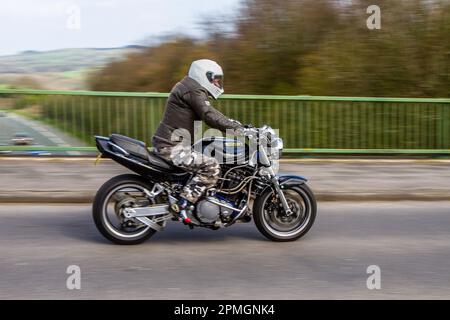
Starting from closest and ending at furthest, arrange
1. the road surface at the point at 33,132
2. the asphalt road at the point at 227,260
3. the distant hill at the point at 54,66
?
the asphalt road at the point at 227,260, the road surface at the point at 33,132, the distant hill at the point at 54,66

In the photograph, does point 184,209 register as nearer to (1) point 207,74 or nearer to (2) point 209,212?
(2) point 209,212

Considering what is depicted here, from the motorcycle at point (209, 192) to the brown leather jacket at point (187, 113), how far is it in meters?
0.20

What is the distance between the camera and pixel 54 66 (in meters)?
13.6

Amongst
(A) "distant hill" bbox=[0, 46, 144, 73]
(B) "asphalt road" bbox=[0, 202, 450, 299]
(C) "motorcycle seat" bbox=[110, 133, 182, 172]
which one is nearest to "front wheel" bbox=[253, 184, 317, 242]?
(B) "asphalt road" bbox=[0, 202, 450, 299]

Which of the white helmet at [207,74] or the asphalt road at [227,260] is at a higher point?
the white helmet at [207,74]

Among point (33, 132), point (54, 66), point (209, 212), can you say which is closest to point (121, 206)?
point (209, 212)

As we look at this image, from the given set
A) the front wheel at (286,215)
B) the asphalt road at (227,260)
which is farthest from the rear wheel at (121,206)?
the front wheel at (286,215)

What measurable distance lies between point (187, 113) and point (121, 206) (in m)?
1.18

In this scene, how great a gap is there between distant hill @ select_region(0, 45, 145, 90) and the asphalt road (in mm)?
4828

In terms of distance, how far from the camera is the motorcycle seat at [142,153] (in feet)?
21.8

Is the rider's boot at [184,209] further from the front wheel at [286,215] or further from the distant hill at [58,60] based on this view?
the distant hill at [58,60]

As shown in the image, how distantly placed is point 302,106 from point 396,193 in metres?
3.69

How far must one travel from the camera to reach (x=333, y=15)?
51.1 ft
